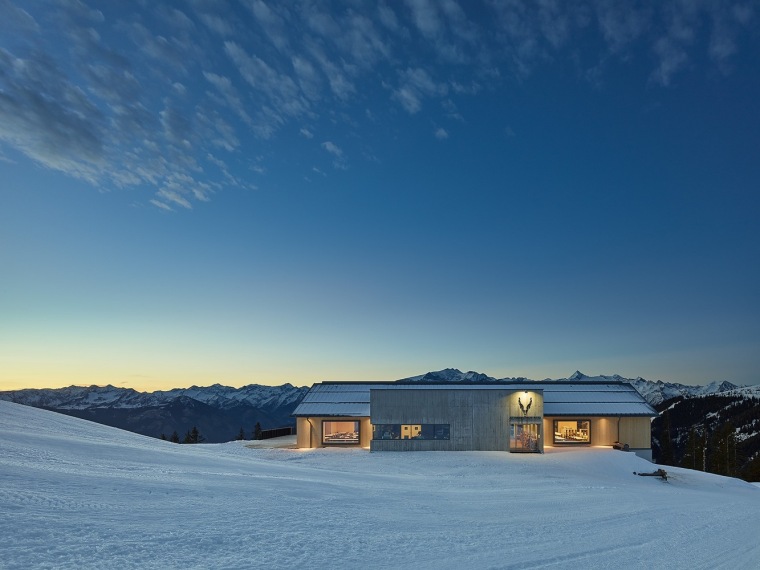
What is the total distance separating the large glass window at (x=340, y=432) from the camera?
37469mm

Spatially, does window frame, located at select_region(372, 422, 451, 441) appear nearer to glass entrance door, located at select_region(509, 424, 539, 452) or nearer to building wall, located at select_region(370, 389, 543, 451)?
building wall, located at select_region(370, 389, 543, 451)

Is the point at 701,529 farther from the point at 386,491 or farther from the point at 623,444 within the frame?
the point at 623,444

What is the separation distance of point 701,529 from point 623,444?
2483 centimetres

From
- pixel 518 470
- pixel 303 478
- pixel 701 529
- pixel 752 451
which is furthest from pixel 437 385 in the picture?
pixel 752 451

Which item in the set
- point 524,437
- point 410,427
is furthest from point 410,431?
point 524,437

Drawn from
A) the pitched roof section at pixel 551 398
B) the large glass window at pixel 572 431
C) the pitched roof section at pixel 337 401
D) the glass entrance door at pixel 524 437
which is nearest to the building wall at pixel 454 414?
the glass entrance door at pixel 524 437

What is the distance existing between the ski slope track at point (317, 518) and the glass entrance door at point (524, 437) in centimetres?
1168

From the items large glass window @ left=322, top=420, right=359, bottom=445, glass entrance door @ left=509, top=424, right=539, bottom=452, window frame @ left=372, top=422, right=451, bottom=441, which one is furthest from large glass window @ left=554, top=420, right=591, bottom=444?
large glass window @ left=322, top=420, right=359, bottom=445

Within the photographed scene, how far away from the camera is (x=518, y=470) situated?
991 inches

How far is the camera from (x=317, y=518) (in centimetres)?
1198

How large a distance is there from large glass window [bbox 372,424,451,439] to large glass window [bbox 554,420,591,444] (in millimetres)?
9817

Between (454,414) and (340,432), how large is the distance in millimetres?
9941

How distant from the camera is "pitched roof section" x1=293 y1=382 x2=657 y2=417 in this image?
1430 inches

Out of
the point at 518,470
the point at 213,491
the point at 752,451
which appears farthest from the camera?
the point at 752,451
